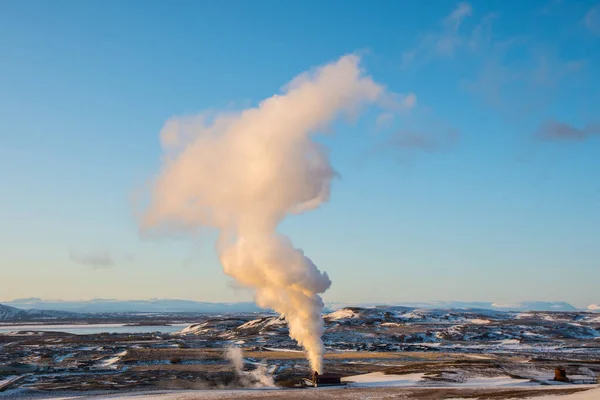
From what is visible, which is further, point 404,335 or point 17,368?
point 404,335

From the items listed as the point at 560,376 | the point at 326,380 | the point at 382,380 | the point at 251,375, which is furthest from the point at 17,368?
the point at 560,376

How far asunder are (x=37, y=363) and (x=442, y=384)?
179ft

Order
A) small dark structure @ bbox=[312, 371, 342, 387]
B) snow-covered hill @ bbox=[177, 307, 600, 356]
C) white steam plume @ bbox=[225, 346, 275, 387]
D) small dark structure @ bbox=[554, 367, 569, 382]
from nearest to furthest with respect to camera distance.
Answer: small dark structure @ bbox=[312, 371, 342, 387]
small dark structure @ bbox=[554, 367, 569, 382]
white steam plume @ bbox=[225, 346, 275, 387]
snow-covered hill @ bbox=[177, 307, 600, 356]

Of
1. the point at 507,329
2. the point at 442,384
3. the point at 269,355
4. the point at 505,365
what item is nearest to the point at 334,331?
the point at 507,329

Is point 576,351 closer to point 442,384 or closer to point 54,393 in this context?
point 442,384

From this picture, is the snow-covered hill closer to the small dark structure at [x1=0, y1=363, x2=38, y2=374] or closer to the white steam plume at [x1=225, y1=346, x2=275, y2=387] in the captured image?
the white steam plume at [x1=225, y1=346, x2=275, y2=387]

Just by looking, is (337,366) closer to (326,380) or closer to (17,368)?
(326,380)

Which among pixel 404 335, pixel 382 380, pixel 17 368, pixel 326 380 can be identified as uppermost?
pixel 404 335

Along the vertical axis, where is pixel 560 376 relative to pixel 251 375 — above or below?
above

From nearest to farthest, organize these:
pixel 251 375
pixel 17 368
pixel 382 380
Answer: pixel 382 380 < pixel 251 375 < pixel 17 368

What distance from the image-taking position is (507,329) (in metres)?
137

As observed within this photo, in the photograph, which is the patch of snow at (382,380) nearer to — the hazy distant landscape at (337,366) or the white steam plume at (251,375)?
the hazy distant landscape at (337,366)

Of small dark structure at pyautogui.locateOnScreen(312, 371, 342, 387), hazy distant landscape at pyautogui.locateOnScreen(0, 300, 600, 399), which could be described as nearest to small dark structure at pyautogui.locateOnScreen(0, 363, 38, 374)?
hazy distant landscape at pyautogui.locateOnScreen(0, 300, 600, 399)

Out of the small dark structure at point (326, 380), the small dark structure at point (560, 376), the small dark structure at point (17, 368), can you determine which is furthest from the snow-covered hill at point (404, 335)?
the small dark structure at point (326, 380)
